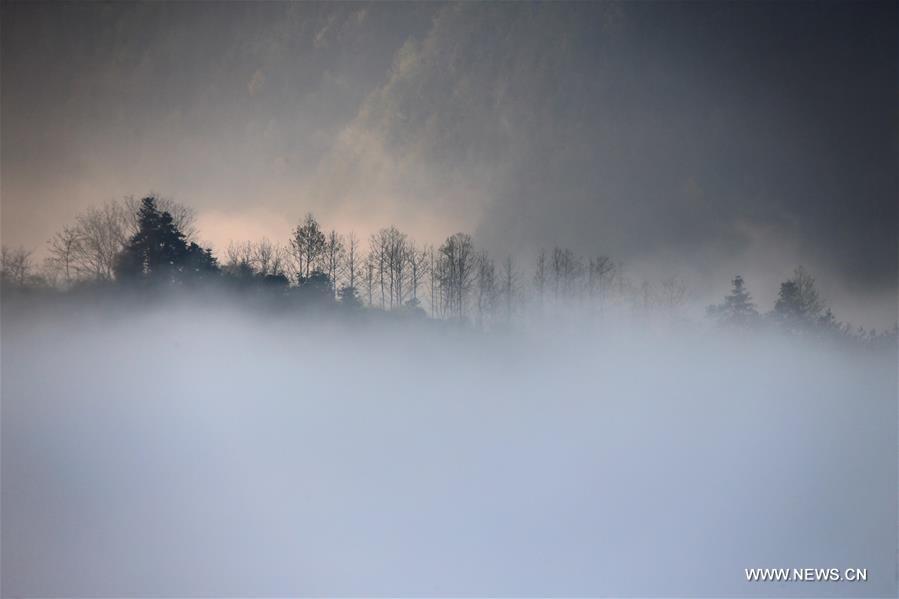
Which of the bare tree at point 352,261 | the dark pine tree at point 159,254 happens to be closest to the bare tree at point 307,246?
the bare tree at point 352,261

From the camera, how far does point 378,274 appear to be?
22.4m

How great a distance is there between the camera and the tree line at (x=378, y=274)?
56.4 ft

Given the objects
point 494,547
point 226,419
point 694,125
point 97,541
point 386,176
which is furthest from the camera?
point 694,125

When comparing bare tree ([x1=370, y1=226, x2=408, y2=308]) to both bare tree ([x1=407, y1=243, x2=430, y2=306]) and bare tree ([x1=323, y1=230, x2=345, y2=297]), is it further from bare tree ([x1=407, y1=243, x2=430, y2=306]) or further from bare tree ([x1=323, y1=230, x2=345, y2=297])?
bare tree ([x1=323, y1=230, x2=345, y2=297])

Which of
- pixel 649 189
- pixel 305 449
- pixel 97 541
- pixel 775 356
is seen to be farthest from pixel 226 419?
pixel 775 356

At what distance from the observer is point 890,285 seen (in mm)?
28703

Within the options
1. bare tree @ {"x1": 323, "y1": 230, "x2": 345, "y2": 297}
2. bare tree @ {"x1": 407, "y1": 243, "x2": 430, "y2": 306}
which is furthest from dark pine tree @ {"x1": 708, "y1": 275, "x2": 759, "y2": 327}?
bare tree @ {"x1": 323, "y1": 230, "x2": 345, "y2": 297}

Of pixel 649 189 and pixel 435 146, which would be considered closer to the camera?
pixel 435 146

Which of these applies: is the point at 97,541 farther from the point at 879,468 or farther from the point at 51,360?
the point at 879,468

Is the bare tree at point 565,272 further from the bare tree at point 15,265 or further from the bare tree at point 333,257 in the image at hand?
the bare tree at point 15,265

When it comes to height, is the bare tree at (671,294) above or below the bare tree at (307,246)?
below

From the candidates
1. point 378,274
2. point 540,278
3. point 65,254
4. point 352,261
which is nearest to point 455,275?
point 378,274

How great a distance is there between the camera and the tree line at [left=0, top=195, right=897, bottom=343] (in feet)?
56.4

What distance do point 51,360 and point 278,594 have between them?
28.5 ft
